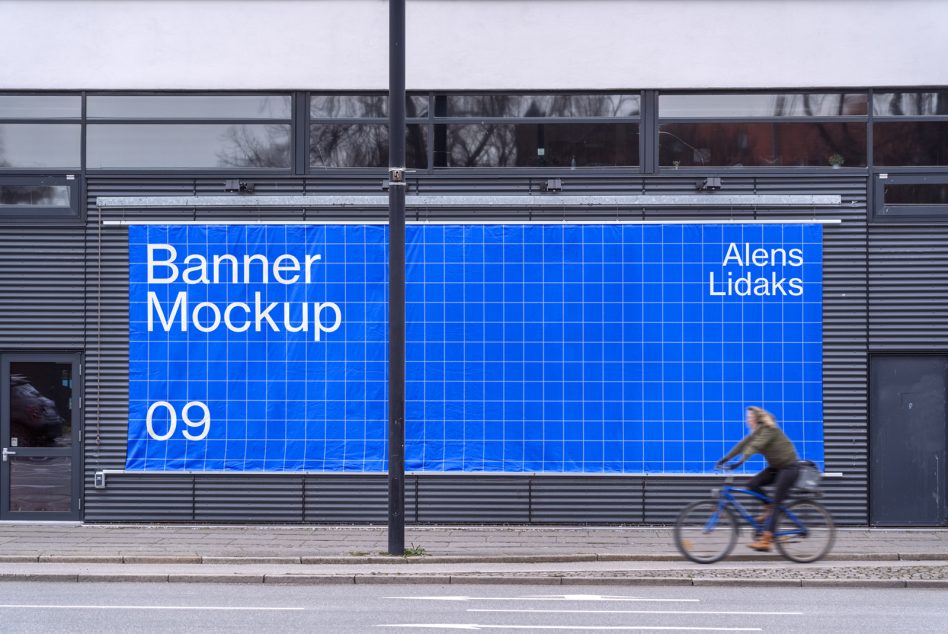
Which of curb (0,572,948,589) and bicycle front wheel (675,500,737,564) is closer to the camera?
curb (0,572,948,589)

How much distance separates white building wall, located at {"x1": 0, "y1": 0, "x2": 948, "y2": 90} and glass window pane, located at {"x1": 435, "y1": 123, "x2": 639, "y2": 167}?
62 centimetres

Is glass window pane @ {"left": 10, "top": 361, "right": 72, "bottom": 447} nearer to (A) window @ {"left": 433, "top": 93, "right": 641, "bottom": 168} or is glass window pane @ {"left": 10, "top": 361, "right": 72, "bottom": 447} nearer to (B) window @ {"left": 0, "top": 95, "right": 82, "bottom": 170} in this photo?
(B) window @ {"left": 0, "top": 95, "right": 82, "bottom": 170}

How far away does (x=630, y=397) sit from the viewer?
15.2m

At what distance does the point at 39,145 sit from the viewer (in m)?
15.6

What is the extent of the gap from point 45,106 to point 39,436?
482cm

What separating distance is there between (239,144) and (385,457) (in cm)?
502

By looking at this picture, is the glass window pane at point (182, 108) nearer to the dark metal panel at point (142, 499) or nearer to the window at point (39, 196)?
the window at point (39, 196)

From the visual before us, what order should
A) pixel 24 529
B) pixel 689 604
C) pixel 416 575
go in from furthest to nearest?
1. pixel 24 529
2. pixel 416 575
3. pixel 689 604

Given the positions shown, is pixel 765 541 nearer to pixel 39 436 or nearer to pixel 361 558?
pixel 361 558

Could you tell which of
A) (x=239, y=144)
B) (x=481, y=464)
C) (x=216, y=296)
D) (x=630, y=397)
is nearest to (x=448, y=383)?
(x=481, y=464)

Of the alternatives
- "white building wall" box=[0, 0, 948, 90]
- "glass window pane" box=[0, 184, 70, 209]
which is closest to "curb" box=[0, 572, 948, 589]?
"glass window pane" box=[0, 184, 70, 209]

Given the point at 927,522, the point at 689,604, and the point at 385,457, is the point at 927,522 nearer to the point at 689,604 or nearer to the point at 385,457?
the point at 689,604

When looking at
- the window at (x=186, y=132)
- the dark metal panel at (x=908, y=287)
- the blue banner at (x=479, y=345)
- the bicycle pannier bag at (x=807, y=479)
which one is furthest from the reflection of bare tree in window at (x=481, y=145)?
the bicycle pannier bag at (x=807, y=479)

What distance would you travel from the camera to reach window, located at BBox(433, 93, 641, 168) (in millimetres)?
15414
